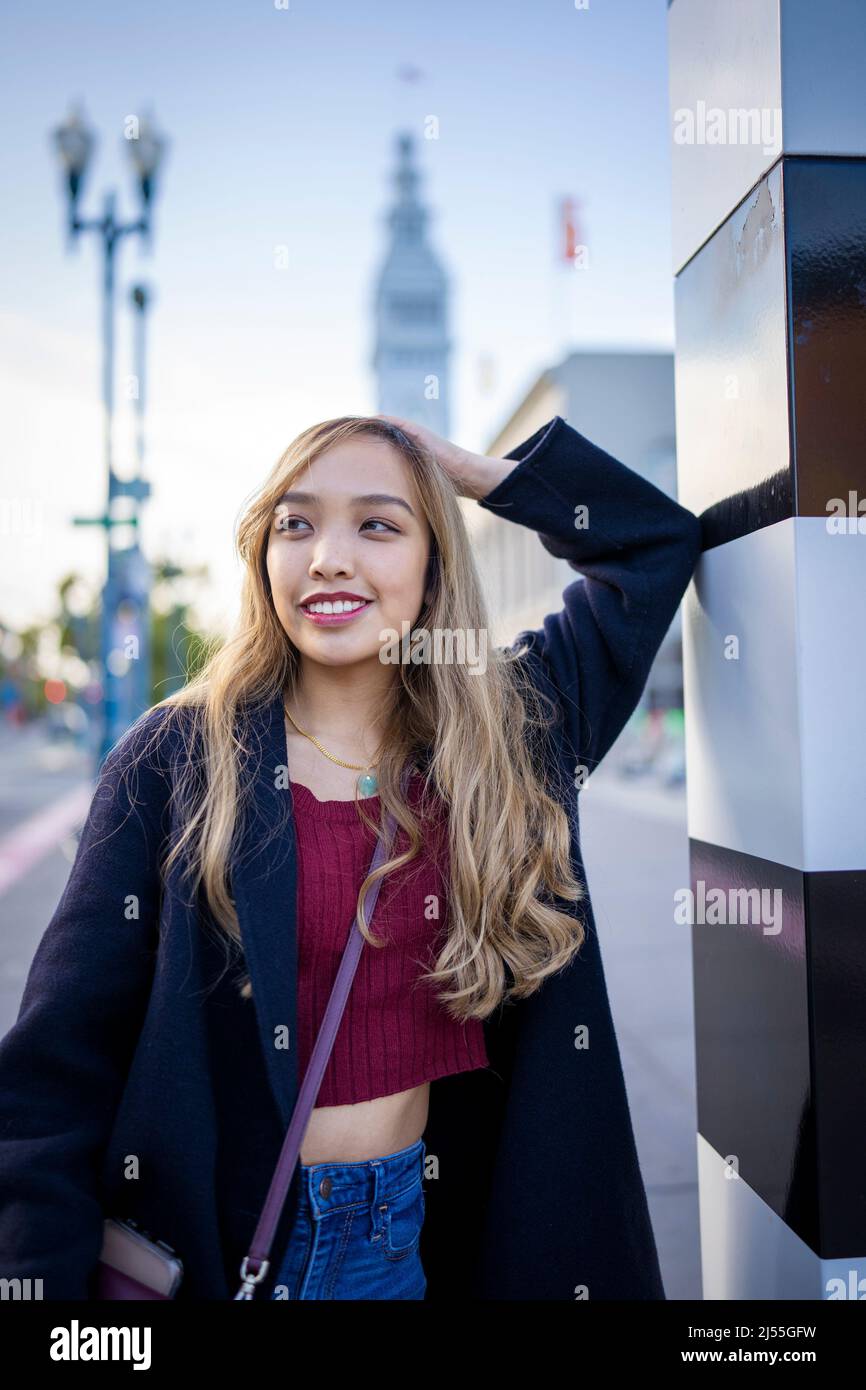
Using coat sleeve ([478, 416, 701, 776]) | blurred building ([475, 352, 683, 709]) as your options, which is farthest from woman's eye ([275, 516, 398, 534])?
blurred building ([475, 352, 683, 709])

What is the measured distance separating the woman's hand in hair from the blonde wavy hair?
2.1 inches

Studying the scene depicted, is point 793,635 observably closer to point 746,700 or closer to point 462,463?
point 746,700

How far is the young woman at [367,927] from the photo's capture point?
146cm

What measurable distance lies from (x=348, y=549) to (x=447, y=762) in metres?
0.43

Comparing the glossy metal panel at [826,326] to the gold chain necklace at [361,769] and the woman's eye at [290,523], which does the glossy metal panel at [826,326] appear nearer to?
the woman's eye at [290,523]

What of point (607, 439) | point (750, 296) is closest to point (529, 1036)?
point (750, 296)

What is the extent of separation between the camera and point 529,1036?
5.57ft

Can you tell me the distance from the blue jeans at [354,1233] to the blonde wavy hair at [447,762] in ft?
0.98

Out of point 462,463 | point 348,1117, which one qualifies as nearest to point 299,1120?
point 348,1117

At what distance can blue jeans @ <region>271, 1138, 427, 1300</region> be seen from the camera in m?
1.50

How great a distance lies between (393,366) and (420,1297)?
238ft

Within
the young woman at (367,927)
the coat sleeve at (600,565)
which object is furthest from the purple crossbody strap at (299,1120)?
the coat sleeve at (600,565)

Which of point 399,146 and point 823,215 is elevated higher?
point 399,146
